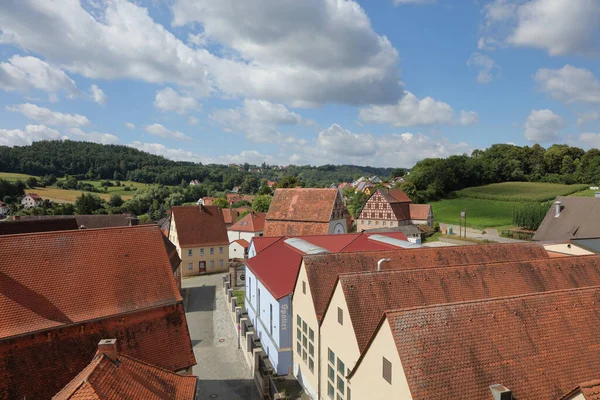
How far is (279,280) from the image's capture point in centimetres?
2022

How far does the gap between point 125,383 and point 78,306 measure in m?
4.96

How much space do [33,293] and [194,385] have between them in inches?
276

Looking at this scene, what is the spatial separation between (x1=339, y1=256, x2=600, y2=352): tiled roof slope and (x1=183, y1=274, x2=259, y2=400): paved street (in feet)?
28.4

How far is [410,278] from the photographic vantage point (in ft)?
45.0

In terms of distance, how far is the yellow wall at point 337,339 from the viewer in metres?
12.2

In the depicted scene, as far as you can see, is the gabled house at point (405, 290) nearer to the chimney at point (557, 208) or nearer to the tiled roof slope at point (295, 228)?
the chimney at point (557, 208)

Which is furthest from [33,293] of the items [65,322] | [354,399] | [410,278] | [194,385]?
[410,278]

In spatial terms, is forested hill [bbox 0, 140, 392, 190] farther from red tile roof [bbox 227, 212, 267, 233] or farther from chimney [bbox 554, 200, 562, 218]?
chimney [bbox 554, 200, 562, 218]

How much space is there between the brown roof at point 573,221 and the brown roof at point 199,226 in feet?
110

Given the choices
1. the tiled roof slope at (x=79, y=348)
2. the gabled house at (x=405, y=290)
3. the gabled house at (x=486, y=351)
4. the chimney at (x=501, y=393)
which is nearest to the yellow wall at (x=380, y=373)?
the gabled house at (x=486, y=351)

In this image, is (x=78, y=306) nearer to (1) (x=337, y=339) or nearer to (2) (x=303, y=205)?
(1) (x=337, y=339)

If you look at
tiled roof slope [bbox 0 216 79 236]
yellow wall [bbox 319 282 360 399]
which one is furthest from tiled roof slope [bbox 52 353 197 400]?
tiled roof slope [bbox 0 216 79 236]

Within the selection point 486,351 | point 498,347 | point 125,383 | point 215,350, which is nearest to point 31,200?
point 215,350

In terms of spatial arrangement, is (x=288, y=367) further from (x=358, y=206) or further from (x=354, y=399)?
(x=358, y=206)
